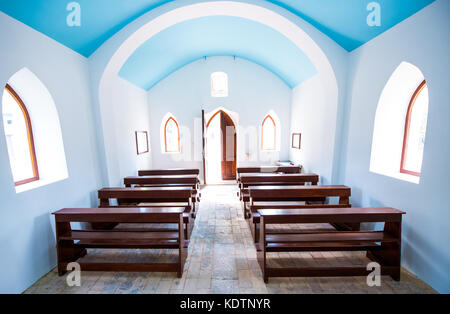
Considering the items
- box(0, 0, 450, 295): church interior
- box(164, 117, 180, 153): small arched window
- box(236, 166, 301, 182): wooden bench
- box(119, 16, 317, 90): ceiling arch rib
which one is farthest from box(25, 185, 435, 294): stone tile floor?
box(164, 117, 180, 153): small arched window

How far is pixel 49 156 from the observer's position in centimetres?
323

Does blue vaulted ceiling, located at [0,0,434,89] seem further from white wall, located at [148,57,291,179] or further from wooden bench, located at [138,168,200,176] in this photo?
wooden bench, located at [138,168,200,176]

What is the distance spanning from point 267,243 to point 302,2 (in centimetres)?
373

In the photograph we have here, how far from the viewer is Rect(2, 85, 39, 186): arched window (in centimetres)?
284

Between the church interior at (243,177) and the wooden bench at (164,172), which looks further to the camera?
the wooden bench at (164,172)

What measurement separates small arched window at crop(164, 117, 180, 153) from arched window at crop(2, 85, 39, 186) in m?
4.61

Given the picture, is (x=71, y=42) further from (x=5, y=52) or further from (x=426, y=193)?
(x=426, y=193)

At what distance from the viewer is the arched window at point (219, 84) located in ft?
24.0

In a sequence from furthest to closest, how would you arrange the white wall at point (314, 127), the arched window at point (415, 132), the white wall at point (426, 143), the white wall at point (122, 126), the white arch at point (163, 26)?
the white wall at point (314, 127)
the white wall at point (122, 126)
the white arch at point (163, 26)
the arched window at point (415, 132)
the white wall at point (426, 143)

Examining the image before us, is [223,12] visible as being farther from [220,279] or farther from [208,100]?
[220,279]

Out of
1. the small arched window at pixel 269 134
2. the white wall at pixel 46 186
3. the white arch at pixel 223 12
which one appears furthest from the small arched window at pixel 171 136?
the white wall at pixel 46 186

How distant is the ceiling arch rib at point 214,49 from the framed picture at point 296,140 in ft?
5.38

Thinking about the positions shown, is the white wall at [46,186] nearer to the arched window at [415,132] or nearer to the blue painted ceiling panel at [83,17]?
the blue painted ceiling panel at [83,17]

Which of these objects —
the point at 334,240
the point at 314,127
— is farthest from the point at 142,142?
the point at 334,240
